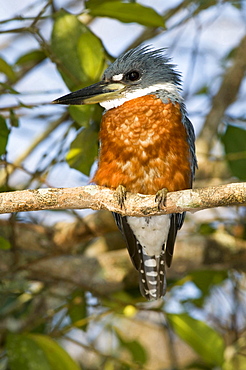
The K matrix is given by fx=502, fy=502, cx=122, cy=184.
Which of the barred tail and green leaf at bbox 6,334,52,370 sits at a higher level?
the barred tail

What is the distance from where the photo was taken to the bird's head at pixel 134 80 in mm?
2830

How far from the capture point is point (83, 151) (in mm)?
2797

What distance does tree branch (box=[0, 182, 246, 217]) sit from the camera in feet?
6.50

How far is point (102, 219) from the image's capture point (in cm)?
389

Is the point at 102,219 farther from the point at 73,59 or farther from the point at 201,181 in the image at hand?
the point at 73,59

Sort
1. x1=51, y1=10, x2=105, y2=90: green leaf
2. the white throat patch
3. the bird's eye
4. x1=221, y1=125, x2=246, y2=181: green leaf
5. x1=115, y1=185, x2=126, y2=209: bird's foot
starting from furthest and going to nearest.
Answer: x1=221, y1=125, x2=246, y2=181: green leaf → the bird's eye → the white throat patch → x1=51, y1=10, x2=105, y2=90: green leaf → x1=115, y1=185, x2=126, y2=209: bird's foot

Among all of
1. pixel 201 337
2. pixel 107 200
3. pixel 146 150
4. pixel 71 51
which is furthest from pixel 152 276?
pixel 71 51

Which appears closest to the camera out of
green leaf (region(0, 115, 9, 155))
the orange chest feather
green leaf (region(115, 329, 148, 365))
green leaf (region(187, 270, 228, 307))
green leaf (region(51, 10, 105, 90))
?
green leaf (region(0, 115, 9, 155))

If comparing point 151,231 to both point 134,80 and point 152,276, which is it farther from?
point 134,80

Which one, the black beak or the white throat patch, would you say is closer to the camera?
Result: the black beak

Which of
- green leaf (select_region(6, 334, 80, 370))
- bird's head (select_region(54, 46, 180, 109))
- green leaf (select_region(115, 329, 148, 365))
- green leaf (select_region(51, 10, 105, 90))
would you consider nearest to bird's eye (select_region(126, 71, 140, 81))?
bird's head (select_region(54, 46, 180, 109))

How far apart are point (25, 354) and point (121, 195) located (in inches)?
40.1

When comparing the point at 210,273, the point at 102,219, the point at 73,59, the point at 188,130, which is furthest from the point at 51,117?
the point at 210,273

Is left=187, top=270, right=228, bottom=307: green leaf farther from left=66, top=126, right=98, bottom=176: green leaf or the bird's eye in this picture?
the bird's eye
